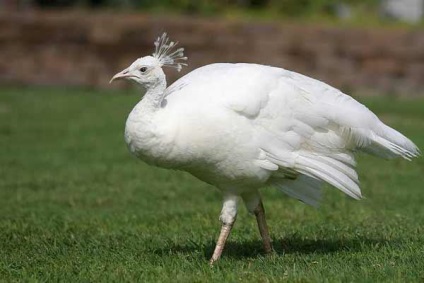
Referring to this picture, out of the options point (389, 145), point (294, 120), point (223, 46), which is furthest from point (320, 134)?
point (223, 46)

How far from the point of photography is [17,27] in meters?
18.4

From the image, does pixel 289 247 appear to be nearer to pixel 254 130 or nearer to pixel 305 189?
pixel 305 189

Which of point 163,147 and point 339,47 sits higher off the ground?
point 163,147

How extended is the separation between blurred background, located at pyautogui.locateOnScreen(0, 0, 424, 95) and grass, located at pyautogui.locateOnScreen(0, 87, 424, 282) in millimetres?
3970

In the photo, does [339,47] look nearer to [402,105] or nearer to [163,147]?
[402,105]

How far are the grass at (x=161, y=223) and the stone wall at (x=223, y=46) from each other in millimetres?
3962

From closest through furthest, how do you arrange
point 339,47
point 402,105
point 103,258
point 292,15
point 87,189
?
point 103,258 < point 87,189 < point 402,105 < point 339,47 < point 292,15

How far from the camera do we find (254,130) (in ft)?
21.4

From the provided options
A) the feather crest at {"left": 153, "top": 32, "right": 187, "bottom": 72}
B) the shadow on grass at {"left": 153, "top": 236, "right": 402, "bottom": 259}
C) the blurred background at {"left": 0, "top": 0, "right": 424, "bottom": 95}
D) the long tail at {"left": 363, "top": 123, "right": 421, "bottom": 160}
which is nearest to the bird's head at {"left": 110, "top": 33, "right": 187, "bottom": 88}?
the feather crest at {"left": 153, "top": 32, "right": 187, "bottom": 72}

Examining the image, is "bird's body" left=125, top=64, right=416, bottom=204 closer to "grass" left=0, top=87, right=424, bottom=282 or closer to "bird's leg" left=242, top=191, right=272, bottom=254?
"bird's leg" left=242, top=191, right=272, bottom=254

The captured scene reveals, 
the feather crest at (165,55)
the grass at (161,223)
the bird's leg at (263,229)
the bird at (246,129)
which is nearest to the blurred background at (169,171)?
the grass at (161,223)

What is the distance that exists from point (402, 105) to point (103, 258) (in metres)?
10.9

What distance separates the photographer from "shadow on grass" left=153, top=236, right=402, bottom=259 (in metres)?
7.00

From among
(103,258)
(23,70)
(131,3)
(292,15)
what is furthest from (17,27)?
(103,258)
